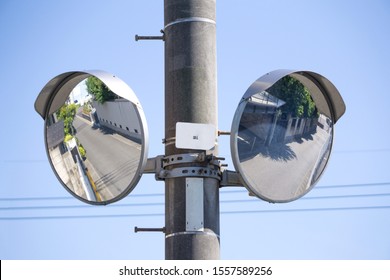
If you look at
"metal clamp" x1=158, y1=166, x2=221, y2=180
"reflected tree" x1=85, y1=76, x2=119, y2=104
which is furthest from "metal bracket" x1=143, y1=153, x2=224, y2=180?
"reflected tree" x1=85, y1=76, x2=119, y2=104

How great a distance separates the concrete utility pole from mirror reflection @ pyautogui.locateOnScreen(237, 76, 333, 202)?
359 millimetres

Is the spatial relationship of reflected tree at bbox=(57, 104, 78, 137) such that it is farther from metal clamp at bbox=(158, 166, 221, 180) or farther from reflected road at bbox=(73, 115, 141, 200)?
metal clamp at bbox=(158, 166, 221, 180)

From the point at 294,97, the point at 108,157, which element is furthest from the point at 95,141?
the point at 294,97

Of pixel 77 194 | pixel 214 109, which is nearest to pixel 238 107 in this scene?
pixel 214 109

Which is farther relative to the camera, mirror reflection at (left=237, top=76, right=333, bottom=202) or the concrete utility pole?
mirror reflection at (left=237, top=76, right=333, bottom=202)

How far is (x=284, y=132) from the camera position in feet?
33.5

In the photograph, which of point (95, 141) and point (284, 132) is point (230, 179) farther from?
point (95, 141)

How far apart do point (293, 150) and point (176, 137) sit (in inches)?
45.8

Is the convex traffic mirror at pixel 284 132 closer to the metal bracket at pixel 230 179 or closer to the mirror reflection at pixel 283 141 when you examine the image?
the mirror reflection at pixel 283 141

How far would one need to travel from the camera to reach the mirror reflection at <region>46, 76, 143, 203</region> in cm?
1001

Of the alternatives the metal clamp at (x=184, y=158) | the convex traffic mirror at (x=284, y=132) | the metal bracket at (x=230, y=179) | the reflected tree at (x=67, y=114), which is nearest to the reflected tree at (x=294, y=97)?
the convex traffic mirror at (x=284, y=132)

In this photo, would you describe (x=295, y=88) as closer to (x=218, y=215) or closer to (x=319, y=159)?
(x=319, y=159)

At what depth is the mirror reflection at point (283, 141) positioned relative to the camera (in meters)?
9.91

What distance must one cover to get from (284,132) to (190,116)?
892mm
